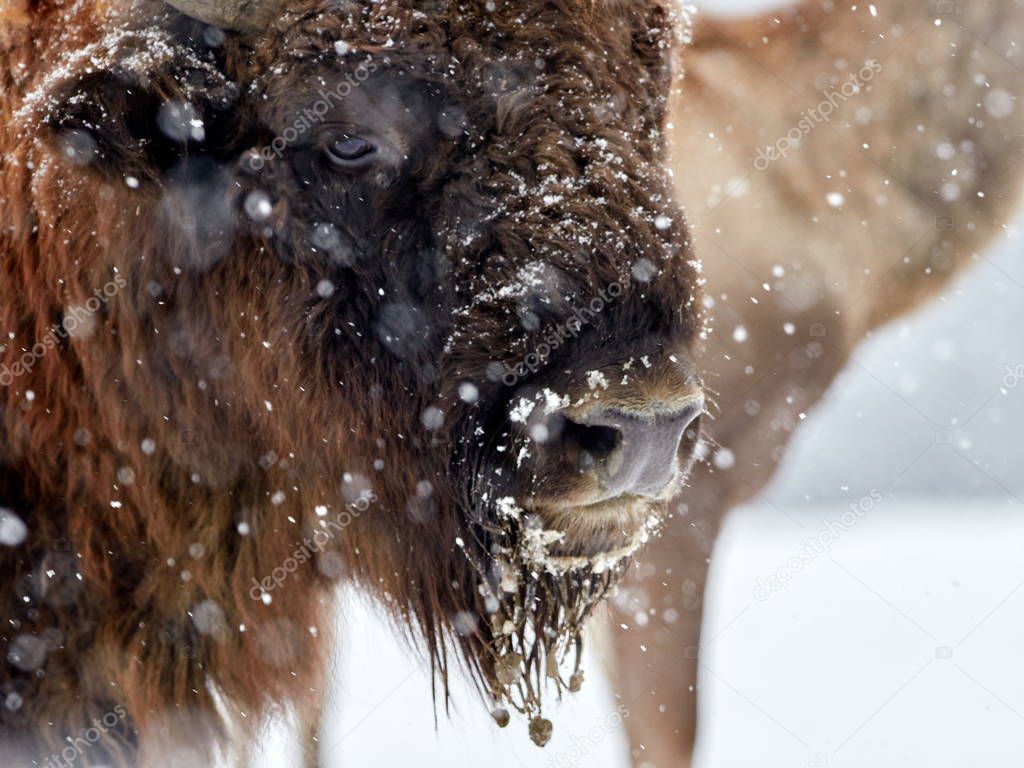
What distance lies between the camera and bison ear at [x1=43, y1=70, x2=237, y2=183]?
2.11 m

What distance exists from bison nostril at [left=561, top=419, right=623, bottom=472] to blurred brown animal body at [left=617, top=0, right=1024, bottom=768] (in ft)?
7.46

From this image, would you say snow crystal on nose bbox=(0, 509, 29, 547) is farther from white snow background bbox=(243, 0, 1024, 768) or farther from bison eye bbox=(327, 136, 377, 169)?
bison eye bbox=(327, 136, 377, 169)

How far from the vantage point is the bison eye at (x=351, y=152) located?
2.25 m

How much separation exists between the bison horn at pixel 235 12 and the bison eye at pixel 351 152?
321 millimetres

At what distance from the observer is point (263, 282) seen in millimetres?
2443

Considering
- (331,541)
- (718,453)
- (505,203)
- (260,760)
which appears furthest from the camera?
(718,453)

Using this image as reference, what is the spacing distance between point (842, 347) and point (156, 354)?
326cm

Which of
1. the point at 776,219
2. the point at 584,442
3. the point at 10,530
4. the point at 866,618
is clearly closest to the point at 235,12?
the point at 584,442

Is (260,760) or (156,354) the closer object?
(156,354)

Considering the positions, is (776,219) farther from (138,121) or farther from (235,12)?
(138,121)

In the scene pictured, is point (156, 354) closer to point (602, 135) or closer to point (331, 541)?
point (331, 541)

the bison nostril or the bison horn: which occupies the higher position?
the bison horn

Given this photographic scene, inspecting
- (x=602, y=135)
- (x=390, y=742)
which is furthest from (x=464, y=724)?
(x=602, y=135)

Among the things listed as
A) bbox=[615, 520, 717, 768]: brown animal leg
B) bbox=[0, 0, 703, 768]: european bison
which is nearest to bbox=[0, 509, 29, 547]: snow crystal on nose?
bbox=[0, 0, 703, 768]: european bison
